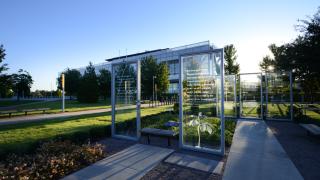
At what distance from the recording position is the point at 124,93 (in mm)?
8680

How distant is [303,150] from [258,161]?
6.94ft

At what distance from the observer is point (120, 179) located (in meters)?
4.54

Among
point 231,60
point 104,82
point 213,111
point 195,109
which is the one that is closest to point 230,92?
point 213,111

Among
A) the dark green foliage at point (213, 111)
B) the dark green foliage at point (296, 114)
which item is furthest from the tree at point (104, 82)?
the dark green foliage at point (213, 111)

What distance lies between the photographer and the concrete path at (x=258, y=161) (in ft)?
15.4

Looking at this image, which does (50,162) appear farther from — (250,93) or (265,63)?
(265,63)

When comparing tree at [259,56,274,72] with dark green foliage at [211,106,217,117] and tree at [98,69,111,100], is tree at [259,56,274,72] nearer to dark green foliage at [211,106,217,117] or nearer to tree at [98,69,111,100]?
tree at [98,69,111,100]

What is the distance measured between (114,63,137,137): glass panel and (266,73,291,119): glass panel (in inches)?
386

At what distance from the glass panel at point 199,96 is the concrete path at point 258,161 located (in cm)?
90

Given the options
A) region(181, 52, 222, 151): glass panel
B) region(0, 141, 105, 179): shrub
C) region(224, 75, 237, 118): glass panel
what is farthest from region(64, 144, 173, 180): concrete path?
region(224, 75, 237, 118): glass panel

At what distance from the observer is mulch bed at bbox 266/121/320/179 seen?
491 cm

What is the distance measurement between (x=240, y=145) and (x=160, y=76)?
85.7ft

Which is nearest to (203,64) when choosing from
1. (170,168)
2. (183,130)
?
(183,130)

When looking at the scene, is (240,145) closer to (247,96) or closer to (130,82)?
(130,82)
